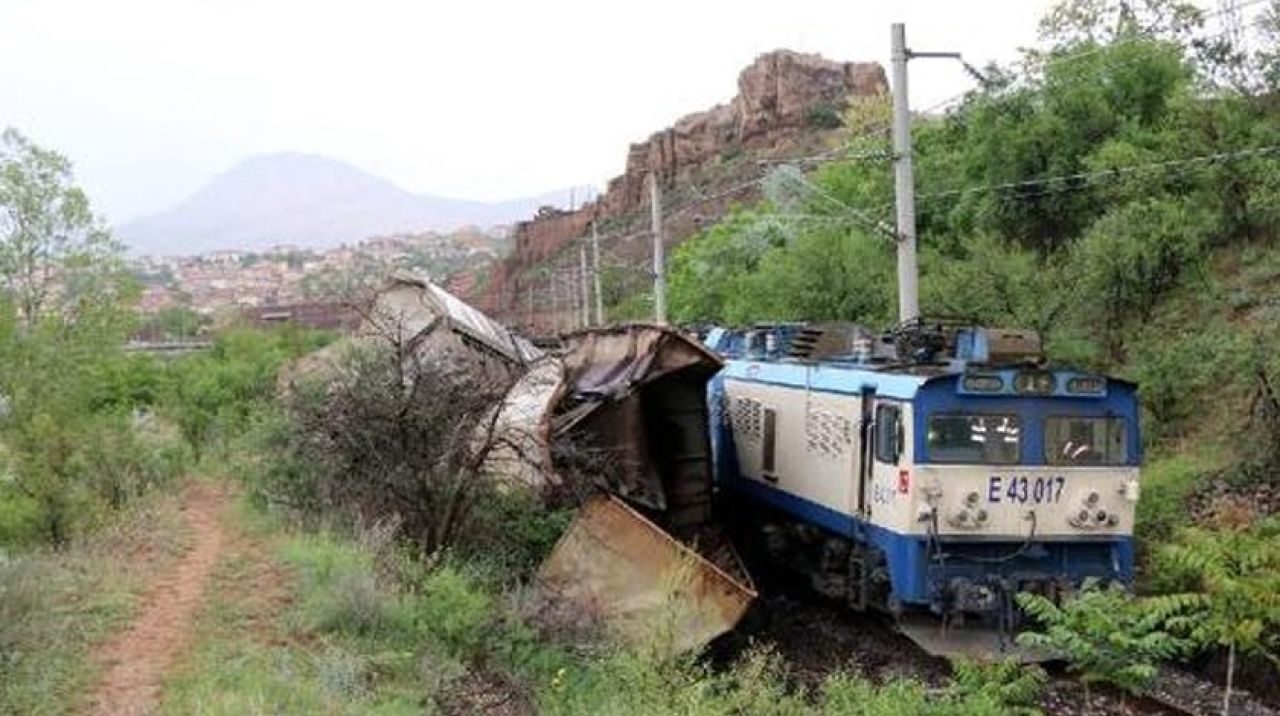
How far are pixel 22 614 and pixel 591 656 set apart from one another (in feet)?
17.4

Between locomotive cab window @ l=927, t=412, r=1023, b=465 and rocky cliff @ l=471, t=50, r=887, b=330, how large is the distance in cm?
7769

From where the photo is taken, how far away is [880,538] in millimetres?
15766

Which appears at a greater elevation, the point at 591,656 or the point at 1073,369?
the point at 1073,369

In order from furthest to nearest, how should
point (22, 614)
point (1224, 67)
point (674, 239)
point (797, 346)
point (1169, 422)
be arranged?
point (674, 239)
point (1224, 67)
point (1169, 422)
point (797, 346)
point (22, 614)

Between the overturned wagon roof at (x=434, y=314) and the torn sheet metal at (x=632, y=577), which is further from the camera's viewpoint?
the overturned wagon roof at (x=434, y=314)

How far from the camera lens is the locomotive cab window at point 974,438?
15.1 m

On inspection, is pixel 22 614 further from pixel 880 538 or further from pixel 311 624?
pixel 880 538

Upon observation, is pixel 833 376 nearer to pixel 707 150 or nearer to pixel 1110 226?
pixel 1110 226

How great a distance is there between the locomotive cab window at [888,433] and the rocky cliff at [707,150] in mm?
77132

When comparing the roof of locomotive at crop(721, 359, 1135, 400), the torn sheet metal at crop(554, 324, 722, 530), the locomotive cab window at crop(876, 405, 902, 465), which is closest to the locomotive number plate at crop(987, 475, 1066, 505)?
the roof of locomotive at crop(721, 359, 1135, 400)

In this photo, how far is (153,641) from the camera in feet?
39.4

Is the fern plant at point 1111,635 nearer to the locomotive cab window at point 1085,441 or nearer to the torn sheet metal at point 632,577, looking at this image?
the locomotive cab window at point 1085,441

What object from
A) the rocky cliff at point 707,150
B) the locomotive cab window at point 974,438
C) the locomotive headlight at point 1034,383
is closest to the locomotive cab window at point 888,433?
the locomotive cab window at point 974,438

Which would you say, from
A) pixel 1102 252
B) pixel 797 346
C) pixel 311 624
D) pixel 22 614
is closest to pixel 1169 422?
pixel 1102 252
